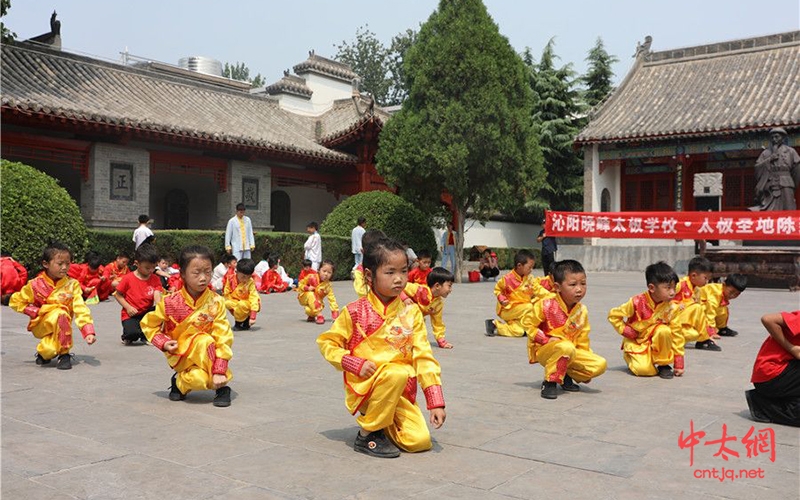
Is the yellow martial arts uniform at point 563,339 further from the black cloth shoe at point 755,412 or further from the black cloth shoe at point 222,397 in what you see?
the black cloth shoe at point 222,397

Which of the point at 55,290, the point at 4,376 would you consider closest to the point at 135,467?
the point at 4,376

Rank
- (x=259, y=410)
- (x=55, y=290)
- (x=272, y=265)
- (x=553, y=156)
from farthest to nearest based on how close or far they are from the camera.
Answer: (x=553, y=156) < (x=272, y=265) < (x=55, y=290) < (x=259, y=410)

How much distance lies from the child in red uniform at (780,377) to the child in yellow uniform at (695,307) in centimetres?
263

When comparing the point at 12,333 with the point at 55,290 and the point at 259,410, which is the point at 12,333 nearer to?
the point at 55,290

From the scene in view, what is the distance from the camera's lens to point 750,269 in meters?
16.2

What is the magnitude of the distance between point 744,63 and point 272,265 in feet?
60.4

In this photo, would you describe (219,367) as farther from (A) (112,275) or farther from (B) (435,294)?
(A) (112,275)

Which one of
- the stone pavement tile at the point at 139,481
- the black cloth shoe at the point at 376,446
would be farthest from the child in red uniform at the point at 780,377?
the stone pavement tile at the point at 139,481

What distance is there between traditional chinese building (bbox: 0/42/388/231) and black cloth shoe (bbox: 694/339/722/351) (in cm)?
1356

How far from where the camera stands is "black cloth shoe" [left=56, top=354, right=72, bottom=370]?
6223mm

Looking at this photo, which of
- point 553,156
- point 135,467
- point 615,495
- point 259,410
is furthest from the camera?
point 553,156

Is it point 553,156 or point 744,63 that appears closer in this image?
point 744,63

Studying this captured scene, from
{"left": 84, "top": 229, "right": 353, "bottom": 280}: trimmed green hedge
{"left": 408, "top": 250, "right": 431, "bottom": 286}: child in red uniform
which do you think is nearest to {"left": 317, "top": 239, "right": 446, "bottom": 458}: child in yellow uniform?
{"left": 408, "top": 250, "right": 431, "bottom": 286}: child in red uniform

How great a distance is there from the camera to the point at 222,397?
487 centimetres
